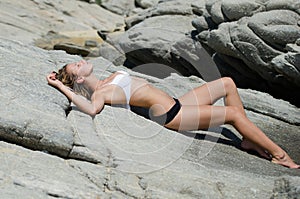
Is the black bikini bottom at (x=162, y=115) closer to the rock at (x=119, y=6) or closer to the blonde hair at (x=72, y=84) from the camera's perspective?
the blonde hair at (x=72, y=84)

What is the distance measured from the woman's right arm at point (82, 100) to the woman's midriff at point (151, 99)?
24.2 inches

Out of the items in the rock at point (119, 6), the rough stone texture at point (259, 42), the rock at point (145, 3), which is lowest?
the rock at point (119, 6)

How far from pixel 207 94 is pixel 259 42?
3972mm

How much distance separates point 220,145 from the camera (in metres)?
8.00

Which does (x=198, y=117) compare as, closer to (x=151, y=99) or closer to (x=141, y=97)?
(x=151, y=99)

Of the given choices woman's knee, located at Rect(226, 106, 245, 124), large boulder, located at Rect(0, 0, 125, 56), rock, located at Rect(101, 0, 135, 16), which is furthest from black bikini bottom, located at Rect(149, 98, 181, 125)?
rock, located at Rect(101, 0, 135, 16)

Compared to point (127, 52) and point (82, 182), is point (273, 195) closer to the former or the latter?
point (82, 182)

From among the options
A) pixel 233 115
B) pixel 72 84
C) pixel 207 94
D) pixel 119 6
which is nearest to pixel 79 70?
pixel 72 84

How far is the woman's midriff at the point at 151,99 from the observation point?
26.6ft

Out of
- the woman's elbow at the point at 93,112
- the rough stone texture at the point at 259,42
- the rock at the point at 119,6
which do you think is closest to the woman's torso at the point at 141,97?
the woman's elbow at the point at 93,112

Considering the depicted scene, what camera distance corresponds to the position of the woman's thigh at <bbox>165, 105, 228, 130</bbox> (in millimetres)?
7934

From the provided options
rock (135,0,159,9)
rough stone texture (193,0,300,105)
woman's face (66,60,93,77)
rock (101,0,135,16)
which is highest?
woman's face (66,60,93,77)

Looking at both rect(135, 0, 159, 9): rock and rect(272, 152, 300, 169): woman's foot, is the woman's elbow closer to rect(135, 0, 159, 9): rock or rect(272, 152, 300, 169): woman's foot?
rect(272, 152, 300, 169): woman's foot

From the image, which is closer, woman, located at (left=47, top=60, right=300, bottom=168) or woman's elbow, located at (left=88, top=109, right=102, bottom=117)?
woman's elbow, located at (left=88, top=109, right=102, bottom=117)
